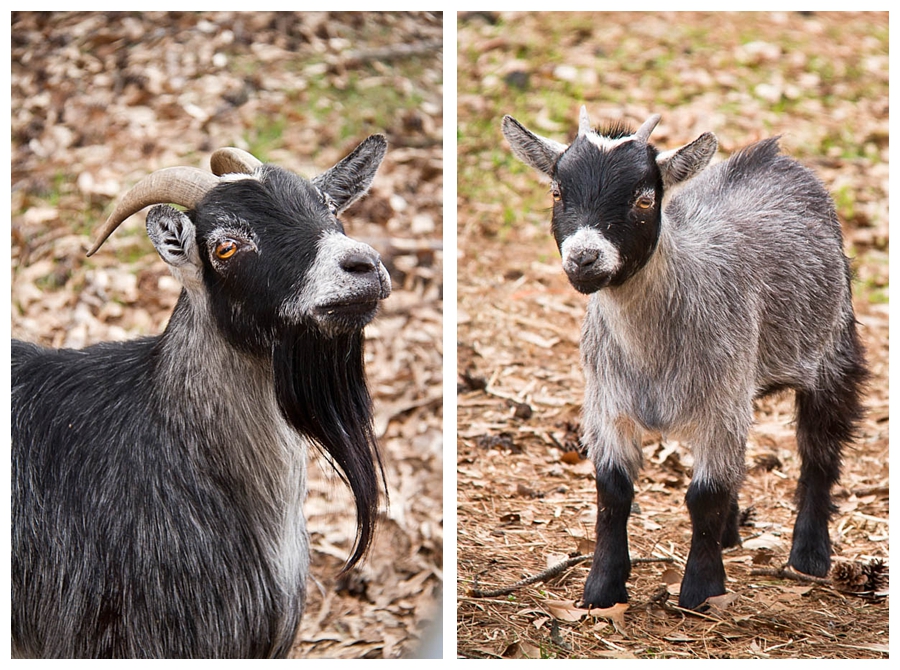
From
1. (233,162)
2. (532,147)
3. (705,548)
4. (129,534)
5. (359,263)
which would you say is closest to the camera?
(359,263)

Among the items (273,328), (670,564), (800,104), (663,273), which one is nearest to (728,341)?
(663,273)

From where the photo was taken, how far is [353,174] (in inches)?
120

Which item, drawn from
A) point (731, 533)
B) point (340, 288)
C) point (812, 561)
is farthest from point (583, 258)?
point (812, 561)

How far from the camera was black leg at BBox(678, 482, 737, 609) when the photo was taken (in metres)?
3.23

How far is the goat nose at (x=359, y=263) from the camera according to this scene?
8.63 feet

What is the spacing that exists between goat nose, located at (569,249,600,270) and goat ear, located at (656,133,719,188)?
1.24 feet

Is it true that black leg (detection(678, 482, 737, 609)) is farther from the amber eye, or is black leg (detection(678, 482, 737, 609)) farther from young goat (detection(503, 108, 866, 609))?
the amber eye

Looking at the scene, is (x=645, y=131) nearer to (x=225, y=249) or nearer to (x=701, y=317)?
(x=701, y=317)

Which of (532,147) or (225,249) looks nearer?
(225,249)

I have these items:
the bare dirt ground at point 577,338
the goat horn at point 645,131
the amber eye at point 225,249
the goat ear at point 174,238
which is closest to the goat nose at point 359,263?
the amber eye at point 225,249

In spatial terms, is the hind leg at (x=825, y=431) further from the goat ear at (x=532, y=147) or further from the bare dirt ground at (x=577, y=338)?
the goat ear at (x=532, y=147)

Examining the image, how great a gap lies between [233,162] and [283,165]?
1519 mm

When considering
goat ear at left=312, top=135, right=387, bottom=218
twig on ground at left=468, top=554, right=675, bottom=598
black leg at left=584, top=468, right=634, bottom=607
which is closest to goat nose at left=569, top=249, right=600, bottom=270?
goat ear at left=312, top=135, right=387, bottom=218

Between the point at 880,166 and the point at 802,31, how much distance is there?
2.24 feet
